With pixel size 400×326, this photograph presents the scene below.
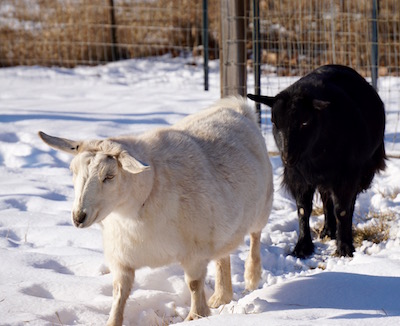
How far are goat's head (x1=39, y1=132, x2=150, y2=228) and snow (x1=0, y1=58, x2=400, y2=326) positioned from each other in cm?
78

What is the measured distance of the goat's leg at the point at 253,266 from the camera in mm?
5195

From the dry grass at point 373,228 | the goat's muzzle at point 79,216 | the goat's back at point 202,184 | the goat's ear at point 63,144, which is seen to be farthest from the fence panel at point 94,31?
the goat's muzzle at point 79,216

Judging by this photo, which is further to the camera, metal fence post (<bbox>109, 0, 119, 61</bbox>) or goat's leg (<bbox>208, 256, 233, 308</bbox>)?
metal fence post (<bbox>109, 0, 119, 61</bbox>)

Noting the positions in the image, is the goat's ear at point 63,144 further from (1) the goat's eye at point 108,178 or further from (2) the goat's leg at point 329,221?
(2) the goat's leg at point 329,221

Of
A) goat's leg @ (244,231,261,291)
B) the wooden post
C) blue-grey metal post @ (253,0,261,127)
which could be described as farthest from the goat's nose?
blue-grey metal post @ (253,0,261,127)

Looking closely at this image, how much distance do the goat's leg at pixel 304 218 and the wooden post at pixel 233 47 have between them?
1999 mm

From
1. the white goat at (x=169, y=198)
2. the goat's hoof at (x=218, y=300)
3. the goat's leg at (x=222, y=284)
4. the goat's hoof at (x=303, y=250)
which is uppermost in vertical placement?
the white goat at (x=169, y=198)

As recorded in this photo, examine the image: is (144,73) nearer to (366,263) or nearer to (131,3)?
(131,3)

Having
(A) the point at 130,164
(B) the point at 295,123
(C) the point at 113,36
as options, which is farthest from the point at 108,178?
(C) the point at 113,36

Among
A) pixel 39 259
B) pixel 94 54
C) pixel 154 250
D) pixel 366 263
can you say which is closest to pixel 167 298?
pixel 154 250

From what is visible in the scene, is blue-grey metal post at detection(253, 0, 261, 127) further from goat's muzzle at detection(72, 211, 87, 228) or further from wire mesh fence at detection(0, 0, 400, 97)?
wire mesh fence at detection(0, 0, 400, 97)

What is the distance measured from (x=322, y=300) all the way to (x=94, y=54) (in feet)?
36.2

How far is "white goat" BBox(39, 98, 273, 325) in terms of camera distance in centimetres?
388

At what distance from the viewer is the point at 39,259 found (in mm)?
5324
